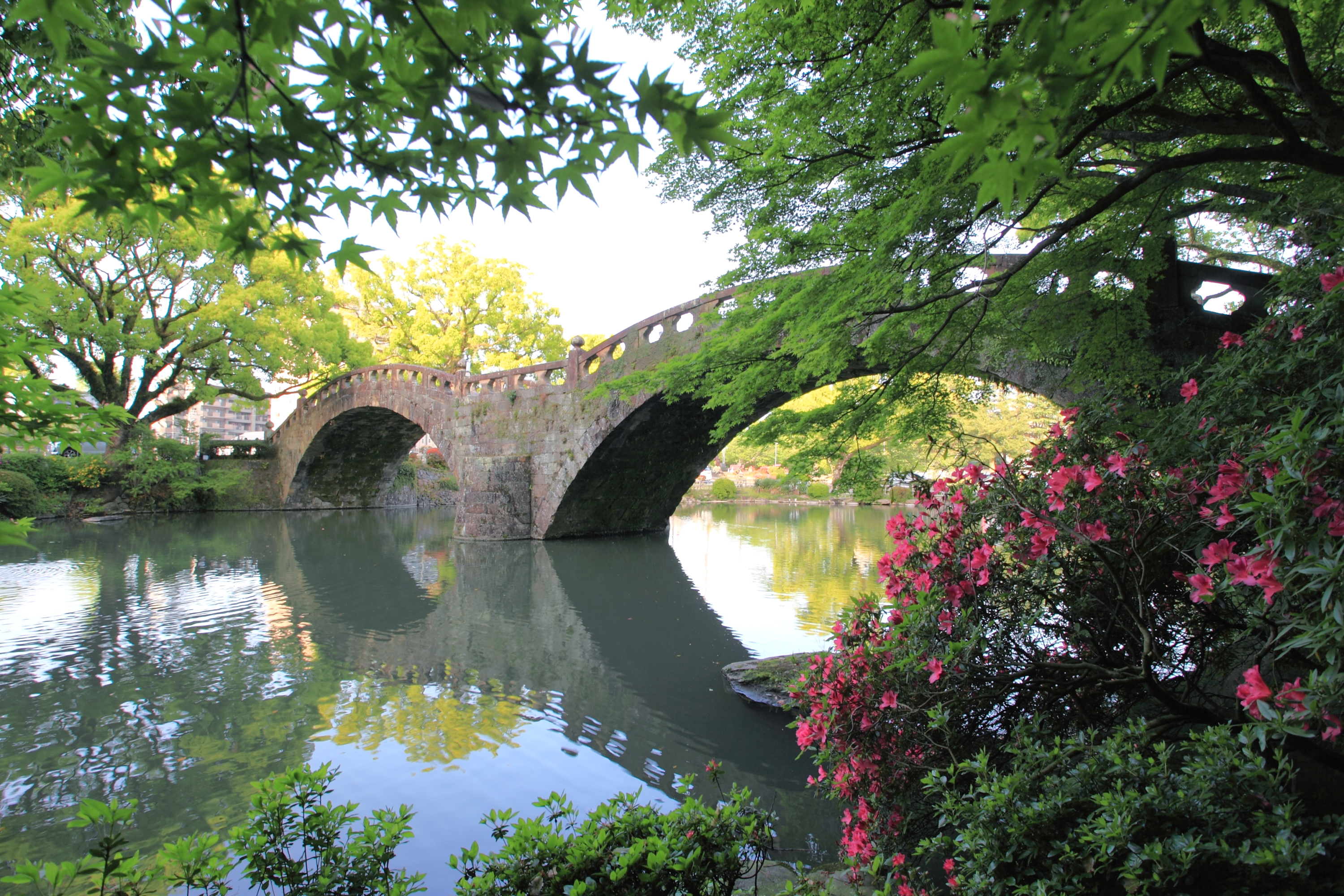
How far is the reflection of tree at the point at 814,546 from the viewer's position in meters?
7.48

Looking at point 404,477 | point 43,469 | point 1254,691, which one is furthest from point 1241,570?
point 404,477

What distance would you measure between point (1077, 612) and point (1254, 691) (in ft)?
3.13

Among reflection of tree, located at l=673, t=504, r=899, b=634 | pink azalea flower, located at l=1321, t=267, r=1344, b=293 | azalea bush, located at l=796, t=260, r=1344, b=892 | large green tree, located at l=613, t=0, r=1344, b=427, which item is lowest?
reflection of tree, located at l=673, t=504, r=899, b=634

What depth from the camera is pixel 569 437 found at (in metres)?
12.3

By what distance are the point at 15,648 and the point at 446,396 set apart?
10.00m

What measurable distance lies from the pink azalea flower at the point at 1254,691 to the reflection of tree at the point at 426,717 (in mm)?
3112

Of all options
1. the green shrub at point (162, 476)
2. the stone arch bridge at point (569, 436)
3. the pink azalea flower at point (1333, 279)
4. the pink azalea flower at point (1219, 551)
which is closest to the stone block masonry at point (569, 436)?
the stone arch bridge at point (569, 436)

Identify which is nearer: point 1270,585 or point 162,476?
point 1270,585

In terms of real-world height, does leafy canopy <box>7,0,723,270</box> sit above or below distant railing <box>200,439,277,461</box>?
below

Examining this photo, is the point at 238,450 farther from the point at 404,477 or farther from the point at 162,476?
the point at 404,477

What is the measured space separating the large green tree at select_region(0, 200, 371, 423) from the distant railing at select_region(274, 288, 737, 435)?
6.89ft

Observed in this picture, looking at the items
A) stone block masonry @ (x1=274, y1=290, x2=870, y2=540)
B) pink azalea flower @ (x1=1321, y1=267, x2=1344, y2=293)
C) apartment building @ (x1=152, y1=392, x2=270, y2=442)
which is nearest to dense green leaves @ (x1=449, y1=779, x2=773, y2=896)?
Result: pink azalea flower @ (x1=1321, y1=267, x2=1344, y2=293)

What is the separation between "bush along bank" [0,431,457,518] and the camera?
581 inches

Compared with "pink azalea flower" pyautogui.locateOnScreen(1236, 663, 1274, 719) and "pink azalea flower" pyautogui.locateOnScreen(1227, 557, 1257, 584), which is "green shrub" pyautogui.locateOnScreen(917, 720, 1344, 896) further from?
"pink azalea flower" pyautogui.locateOnScreen(1227, 557, 1257, 584)
